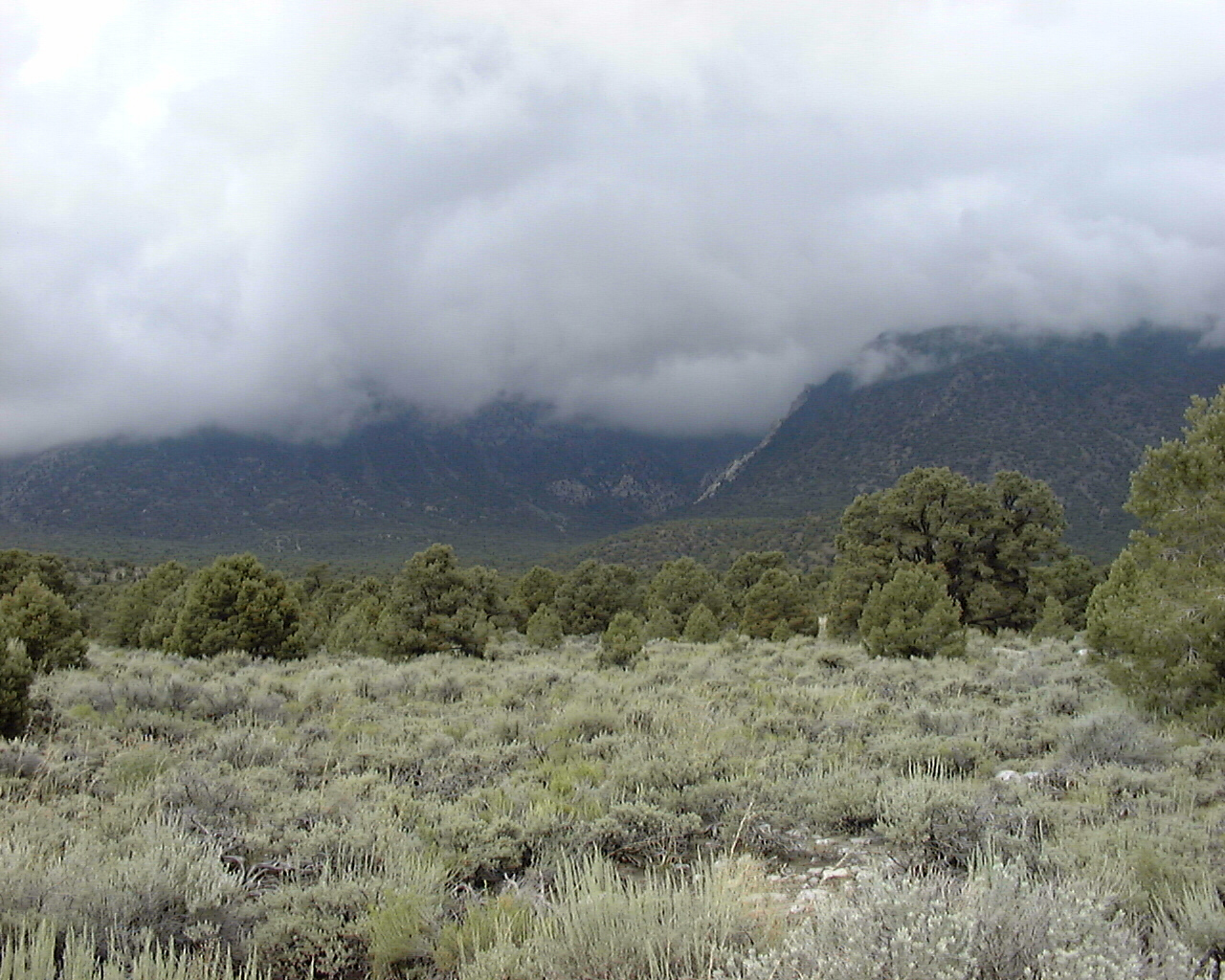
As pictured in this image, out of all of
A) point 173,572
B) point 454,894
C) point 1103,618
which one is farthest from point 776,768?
point 173,572

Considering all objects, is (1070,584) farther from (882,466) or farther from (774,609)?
(882,466)

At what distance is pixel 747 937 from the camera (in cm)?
343

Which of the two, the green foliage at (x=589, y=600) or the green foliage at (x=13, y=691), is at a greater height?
the green foliage at (x=13, y=691)

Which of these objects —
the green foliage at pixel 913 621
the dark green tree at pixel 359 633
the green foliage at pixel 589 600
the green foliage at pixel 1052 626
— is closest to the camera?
the green foliage at pixel 913 621

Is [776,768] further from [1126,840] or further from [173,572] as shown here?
[173,572]

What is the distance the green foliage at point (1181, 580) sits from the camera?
9.80m

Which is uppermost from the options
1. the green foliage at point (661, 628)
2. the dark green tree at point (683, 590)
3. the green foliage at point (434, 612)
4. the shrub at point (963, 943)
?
the shrub at point (963, 943)

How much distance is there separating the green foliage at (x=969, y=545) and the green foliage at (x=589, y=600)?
17240 millimetres

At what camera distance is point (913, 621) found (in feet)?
67.3

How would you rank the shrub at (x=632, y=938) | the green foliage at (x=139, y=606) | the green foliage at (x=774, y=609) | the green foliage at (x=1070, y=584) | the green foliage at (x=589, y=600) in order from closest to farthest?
the shrub at (x=632, y=938), the green foliage at (x=1070, y=584), the green foliage at (x=139, y=606), the green foliage at (x=774, y=609), the green foliage at (x=589, y=600)

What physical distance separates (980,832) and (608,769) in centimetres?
343

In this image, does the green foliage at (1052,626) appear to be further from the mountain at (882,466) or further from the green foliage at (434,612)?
the mountain at (882,466)

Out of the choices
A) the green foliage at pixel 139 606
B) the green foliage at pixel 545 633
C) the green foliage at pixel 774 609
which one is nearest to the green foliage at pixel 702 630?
the green foliage at pixel 774 609

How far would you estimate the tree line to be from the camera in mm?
10477
